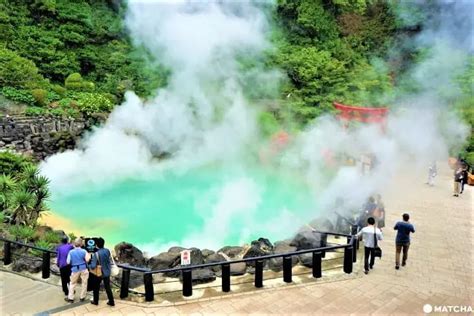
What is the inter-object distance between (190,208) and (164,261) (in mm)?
4523

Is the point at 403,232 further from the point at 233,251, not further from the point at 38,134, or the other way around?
the point at 38,134

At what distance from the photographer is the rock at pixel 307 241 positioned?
918 centimetres

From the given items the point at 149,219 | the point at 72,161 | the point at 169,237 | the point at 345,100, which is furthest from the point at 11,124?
the point at 345,100

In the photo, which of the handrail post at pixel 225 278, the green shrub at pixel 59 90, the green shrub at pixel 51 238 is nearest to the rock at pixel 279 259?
the handrail post at pixel 225 278

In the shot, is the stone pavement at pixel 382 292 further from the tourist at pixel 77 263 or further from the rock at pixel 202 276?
the rock at pixel 202 276

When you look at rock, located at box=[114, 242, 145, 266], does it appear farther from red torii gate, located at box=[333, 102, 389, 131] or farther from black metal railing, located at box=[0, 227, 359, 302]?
red torii gate, located at box=[333, 102, 389, 131]

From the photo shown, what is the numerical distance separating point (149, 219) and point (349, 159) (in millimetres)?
7812

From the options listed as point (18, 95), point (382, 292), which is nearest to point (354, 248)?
point (382, 292)

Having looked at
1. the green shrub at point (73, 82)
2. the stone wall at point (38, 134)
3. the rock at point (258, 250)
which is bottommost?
the rock at point (258, 250)

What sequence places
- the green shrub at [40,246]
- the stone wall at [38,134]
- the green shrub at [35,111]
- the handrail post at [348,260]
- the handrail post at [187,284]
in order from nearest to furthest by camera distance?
the handrail post at [187,284] → the handrail post at [348,260] → the green shrub at [40,246] → the stone wall at [38,134] → the green shrub at [35,111]

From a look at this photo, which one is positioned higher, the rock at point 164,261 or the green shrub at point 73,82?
the green shrub at point 73,82

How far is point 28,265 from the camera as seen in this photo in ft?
27.1

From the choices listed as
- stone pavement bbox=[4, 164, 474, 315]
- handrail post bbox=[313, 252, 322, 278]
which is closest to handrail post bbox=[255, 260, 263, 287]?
stone pavement bbox=[4, 164, 474, 315]

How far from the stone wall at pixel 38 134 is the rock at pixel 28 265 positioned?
9.11 meters
